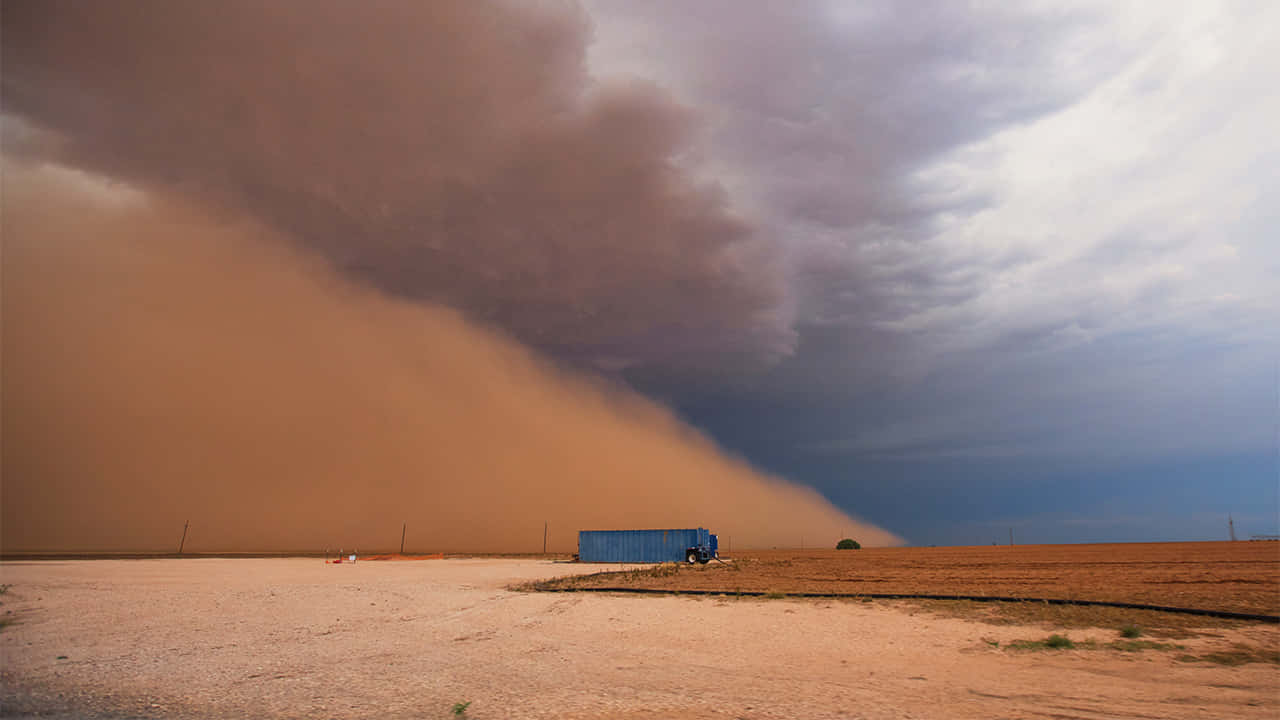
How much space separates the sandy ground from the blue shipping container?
43.9m

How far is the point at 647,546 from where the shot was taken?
2621 inches

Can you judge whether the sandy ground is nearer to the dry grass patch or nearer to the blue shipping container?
the dry grass patch

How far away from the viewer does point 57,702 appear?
10.3 metres

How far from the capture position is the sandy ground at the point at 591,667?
10.1 meters

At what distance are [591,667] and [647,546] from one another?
5509cm

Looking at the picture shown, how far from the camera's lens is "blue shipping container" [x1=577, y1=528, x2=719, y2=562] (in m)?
65.3

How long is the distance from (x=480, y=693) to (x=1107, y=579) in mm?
36726

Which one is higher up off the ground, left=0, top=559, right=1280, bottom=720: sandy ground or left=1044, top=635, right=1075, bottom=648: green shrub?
left=1044, top=635, right=1075, bottom=648: green shrub

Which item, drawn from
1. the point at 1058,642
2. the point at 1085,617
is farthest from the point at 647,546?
the point at 1058,642

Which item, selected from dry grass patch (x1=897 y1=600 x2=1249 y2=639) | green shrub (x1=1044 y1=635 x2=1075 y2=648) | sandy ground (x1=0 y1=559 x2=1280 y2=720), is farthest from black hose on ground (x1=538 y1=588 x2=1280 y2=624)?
green shrub (x1=1044 y1=635 x2=1075 y2=648)

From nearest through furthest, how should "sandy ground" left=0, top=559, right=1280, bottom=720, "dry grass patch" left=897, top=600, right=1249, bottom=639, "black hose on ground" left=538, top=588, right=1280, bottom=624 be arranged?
"sandy ground" left=0, top=559, right=1280, bottom=720, "dry grass patch" left=897, top=600, right=1249, bottom=639, "black hose on ground" left=538, top=588, right=1280, bottom=624

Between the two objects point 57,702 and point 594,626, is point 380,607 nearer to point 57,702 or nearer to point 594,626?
point 594,626

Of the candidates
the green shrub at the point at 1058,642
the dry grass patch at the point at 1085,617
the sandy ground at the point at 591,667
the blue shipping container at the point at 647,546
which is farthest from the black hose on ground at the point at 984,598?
the blue shipping container at the point at 647,546

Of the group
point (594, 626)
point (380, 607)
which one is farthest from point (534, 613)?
point (380, 607)
